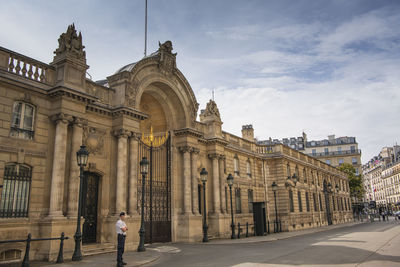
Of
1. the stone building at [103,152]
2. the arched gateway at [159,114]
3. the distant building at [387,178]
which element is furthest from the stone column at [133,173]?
the distant building at [387,178]

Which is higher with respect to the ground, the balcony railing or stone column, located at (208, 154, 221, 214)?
the balcony railing

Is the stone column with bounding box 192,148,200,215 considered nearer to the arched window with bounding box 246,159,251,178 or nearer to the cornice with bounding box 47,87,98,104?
the cornice with bounding box 47,87,98,104

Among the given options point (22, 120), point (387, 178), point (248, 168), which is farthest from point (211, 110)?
point (387, 178)

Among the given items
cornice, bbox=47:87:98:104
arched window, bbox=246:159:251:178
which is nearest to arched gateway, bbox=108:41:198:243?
cornice, bbox=47:87:98:104

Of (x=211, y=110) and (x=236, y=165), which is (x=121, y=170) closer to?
(x=211, y=110)

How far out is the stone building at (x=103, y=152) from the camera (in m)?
13.3

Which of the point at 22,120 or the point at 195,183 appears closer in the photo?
the point at 22,120

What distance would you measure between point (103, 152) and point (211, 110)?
37.7ft

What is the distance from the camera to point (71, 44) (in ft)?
51.2

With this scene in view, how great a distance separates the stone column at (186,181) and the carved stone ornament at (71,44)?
368 inches

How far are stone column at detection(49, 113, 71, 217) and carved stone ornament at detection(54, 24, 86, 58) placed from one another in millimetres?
3100

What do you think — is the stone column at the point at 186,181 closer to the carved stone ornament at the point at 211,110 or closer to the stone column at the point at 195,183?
the stone column at the point at 195,183

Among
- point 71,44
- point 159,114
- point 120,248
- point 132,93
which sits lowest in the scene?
point 120,248

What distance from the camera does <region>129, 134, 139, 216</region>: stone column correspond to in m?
17.4
